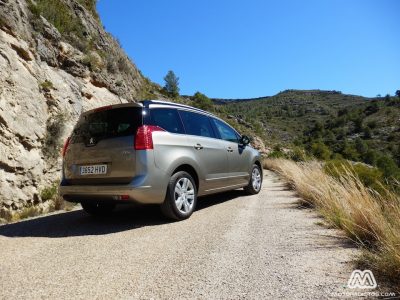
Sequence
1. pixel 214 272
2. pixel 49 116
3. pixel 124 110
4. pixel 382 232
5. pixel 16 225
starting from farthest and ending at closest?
1. pixel 49 116
2. pixel 16 225
3. pixel 124 110
4. pixel 382 232
5. pixel 214 272

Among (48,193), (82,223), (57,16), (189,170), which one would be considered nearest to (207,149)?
(189,170)

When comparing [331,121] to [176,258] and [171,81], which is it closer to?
[171,81]

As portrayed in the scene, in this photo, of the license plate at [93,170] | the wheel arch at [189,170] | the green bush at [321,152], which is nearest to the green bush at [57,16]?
the license plate at [93,170]

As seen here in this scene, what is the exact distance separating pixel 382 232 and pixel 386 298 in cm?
101

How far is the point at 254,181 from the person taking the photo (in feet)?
25.0

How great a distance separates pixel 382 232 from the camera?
9.72 feet

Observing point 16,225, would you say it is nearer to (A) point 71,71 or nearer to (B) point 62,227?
(B) point 62,227

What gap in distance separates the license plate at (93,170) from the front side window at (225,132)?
2.72 meters

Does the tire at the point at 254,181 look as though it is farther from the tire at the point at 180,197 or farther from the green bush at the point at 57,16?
the green bush at the point at 57,16

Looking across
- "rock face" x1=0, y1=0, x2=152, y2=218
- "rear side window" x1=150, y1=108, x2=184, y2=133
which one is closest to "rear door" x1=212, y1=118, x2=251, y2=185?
"rear side window" x1=150, y1=108, x2=184, y2=133

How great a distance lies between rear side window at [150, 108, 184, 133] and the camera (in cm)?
472

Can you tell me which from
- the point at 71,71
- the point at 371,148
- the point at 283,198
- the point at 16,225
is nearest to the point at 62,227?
the point at 16,225

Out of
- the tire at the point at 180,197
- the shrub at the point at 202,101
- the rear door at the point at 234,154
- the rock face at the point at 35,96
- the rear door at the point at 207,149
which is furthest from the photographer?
the shrub at the point at 202,101

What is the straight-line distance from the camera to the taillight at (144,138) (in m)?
4.32
